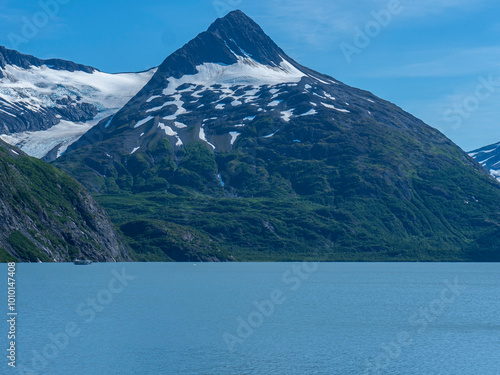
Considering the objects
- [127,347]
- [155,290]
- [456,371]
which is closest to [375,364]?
[456,371]

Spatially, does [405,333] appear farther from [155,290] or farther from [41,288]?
[41,288]

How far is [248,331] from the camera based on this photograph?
85.9 m

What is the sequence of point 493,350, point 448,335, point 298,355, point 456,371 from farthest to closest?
point 448,335 < point 493,350 < point 298,355 < point 456,371

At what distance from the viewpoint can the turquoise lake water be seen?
2586 inches

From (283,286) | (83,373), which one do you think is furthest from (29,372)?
(283,286)

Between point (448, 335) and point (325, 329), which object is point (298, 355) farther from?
point (448, 335)

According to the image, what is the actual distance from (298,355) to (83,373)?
2379 cm

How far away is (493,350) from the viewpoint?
77.2 meters

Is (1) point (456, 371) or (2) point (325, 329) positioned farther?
(2) point (325, 329)

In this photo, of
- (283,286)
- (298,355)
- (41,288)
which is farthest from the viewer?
(283,286)

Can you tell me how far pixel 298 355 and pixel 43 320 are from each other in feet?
132

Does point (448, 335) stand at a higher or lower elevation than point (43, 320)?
higher

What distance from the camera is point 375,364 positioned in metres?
67.2

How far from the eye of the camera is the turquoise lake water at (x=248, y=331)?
65.7 meters
